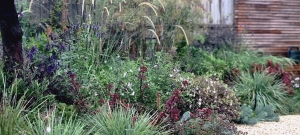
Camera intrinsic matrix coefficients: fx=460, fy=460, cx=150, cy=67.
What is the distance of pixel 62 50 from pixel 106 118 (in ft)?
6.98

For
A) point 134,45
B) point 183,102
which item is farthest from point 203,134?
point 134,45

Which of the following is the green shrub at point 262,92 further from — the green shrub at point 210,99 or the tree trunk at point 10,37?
the tree trunk at point 10,37

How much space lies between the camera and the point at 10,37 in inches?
221

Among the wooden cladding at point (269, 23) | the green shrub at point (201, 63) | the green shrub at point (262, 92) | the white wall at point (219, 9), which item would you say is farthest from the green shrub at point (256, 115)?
the wooden cladding at point (269, 23)

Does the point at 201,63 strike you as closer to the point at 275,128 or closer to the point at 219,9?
the point at 275,128

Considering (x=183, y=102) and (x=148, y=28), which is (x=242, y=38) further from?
(x=183, y=102)

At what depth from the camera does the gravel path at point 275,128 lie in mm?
6312

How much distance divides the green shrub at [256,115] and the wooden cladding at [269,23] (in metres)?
4.32

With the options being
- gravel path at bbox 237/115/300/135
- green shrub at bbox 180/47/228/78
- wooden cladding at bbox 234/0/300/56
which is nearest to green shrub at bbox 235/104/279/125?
gravel path at bbox 237/115/300/135

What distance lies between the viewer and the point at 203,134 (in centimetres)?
518

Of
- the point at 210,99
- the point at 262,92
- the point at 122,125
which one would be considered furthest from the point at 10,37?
the point at 262,92

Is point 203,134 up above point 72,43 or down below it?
below

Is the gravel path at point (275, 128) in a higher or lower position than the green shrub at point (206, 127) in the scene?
lower

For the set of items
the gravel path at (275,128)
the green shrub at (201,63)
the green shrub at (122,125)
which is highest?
the green shrub at (201,63)
